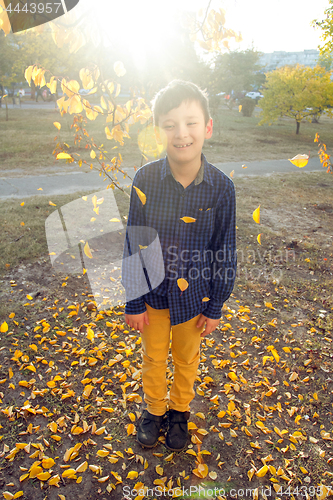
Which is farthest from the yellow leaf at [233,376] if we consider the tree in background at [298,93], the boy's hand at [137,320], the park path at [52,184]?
the tree in background at [298,93]

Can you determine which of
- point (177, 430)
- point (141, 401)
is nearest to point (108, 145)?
point (141, 401)

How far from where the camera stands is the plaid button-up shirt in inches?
64.6

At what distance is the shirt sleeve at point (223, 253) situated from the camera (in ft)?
5.50

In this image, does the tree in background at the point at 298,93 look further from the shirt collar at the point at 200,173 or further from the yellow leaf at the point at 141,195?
the yellow leaf at the point at 141,195

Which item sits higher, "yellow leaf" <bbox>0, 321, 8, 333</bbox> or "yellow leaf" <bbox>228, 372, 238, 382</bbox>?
"yellow leaf" <bbox>0, 321, 8, 333</bbox>

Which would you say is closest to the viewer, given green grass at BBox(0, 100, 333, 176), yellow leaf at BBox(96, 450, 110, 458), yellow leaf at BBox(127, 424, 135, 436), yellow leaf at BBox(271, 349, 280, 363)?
yellow leaf at BBox(96, 450, 110, 458)

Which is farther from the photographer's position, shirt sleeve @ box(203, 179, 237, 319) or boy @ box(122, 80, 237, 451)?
shirt sleeve @ box(203, 179, 237, 319)

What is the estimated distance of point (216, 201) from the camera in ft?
5.45

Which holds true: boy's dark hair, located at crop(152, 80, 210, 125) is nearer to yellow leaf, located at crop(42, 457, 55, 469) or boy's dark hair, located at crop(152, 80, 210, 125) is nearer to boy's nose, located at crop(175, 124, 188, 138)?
boy's nose, located at crop(175, 124, 188, 138)

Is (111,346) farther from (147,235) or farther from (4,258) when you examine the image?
(4,258)

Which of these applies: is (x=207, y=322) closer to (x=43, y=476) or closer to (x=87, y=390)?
(x=87, y=390)

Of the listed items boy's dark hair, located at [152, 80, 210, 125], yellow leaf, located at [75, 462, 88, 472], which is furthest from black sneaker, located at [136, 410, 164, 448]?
boy's dark hair, located at [152, 80, 210, 125]

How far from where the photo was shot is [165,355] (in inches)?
74.8

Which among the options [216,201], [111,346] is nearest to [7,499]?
[111,346]
